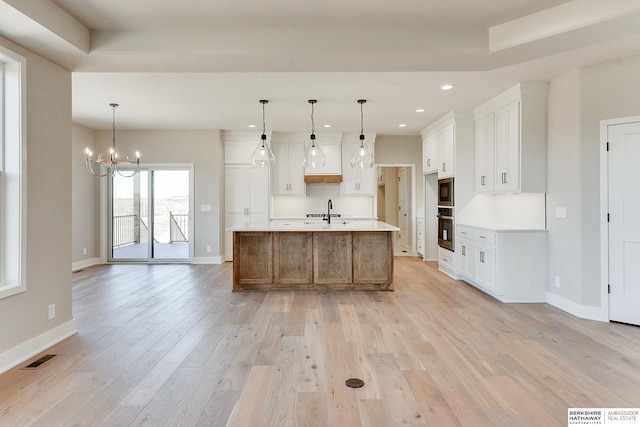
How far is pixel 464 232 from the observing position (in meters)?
5.57

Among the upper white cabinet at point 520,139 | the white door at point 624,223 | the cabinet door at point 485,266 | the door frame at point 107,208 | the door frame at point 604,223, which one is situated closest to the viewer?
the white door at point 624,223

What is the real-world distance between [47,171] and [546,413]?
168 inches

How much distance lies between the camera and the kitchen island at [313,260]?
5.14m

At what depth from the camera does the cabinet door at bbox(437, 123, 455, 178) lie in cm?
609

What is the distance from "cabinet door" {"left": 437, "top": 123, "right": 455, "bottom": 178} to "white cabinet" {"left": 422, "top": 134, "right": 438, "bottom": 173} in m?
0.19

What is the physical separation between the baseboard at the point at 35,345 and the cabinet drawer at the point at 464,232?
509 cm

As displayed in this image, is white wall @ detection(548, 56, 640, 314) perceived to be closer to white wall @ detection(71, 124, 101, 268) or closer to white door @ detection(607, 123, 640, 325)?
white door @ detection(607, 123, 640, 325)

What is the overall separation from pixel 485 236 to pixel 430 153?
2.74m

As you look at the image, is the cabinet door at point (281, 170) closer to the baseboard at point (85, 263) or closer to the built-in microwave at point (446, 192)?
the built-in microwave at point (446, 192)

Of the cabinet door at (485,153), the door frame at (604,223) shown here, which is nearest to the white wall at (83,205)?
the cabinet door at (485,153)

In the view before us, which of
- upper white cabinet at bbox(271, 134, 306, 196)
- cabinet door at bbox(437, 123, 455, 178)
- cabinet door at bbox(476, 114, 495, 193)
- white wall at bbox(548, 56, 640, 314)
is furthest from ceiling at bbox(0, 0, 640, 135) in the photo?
upper white cabinet at bbox(271, 134, 306, 196)

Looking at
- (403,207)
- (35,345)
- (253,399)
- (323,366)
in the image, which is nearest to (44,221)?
(35,345)

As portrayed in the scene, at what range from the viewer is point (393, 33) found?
130 inches

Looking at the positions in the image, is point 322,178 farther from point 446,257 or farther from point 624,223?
point 624,223
